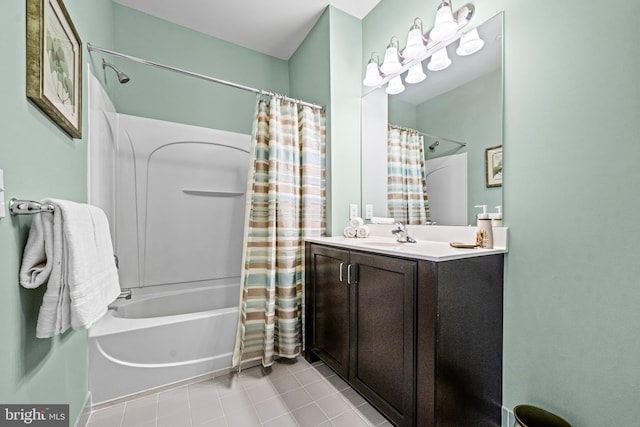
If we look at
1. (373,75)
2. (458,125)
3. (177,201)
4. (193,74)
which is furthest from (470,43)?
(177,201)

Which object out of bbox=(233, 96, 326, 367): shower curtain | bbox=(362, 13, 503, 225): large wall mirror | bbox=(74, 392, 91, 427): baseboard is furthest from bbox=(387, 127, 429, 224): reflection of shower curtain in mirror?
bbox=(74, 392, 91, 427): baseboard

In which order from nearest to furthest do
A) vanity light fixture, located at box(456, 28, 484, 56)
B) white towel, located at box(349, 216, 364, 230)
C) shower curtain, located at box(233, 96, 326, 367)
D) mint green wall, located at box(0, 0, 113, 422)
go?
mint green wall, located at box(0, 0, 113, 422), vanity light fixture, located at box(456, 28, 484, 56), shower curtain, located at box(233, 96, 326, 367), white towel, located at box(349, 216, 364, 230)

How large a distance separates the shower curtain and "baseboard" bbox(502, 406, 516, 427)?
3.99 feet

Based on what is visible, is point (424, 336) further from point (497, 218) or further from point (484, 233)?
point (497, 218)

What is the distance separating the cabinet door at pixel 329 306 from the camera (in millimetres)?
1479

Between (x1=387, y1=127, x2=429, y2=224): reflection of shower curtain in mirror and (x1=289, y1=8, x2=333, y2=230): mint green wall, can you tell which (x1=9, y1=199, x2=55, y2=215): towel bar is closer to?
(x1=289, y1=8, x2=333, y2=230): mint green wall

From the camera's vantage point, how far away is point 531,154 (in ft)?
3.78

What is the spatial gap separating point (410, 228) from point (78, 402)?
1.98 m

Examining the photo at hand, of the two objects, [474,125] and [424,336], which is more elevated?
[474,125]

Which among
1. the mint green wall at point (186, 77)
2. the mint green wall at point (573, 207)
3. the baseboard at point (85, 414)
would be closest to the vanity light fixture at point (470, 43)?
the mint green wall at point (573, 207)

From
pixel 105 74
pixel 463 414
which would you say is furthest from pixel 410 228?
pixel 105 74

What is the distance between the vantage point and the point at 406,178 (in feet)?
6.00

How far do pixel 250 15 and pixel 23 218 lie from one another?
2104 millimetres

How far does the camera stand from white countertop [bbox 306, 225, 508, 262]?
107cm
